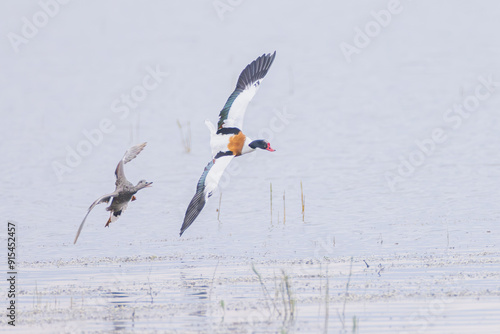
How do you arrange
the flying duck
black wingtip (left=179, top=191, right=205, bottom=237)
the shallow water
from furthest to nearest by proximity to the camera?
1. the flying duck
2. black wingtip (left=179, top=191, right=205, bottom=237)
3. the shallow water

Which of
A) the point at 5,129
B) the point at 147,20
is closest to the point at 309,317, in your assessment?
the point at 5,129

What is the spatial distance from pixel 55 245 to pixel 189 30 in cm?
2168

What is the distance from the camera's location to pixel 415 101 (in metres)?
21.5

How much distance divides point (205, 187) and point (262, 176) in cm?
587

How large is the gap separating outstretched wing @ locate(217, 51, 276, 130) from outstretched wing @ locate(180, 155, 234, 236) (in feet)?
1.70

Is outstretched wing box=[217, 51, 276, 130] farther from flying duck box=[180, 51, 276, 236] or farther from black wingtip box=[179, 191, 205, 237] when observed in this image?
black wingtip box=[179, 191, 205, 237]

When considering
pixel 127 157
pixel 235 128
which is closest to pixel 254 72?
pixel 235 128

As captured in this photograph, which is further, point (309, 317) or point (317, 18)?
point (317, 18)

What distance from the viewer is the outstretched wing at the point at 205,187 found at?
9.54 m

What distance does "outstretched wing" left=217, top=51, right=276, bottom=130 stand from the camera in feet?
35.2

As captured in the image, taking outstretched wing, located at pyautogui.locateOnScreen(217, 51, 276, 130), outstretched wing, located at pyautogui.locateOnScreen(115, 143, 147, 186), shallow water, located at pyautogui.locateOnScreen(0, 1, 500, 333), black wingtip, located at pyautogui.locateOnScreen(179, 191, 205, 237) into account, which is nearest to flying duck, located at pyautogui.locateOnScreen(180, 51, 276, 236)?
outstretched wing, located at pyautogui.locateOnScreen(217, 51, 276, 130)

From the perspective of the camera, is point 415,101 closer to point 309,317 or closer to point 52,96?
point 52,96

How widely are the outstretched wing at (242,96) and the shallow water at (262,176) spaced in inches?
57.8

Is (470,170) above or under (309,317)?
above
